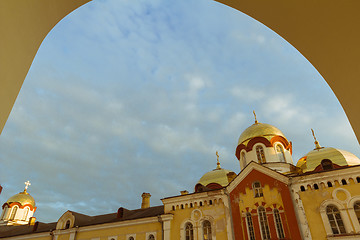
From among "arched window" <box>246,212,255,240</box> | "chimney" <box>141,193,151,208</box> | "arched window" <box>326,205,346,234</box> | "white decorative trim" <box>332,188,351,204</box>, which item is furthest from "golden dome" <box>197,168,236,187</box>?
"white decorative trim" <box>332,188,351,204</box>

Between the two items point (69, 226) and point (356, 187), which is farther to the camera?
point (69, 226)

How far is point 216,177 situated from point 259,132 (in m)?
6.84

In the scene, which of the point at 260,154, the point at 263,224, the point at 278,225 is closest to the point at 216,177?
the point at 260,154

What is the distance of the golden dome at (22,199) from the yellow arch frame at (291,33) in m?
50.0

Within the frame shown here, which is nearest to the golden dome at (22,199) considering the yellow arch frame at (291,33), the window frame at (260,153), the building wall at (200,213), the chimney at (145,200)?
the chimney at (145,200)

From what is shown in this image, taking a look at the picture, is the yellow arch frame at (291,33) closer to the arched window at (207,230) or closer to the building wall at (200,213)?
the building wall at (200,213)

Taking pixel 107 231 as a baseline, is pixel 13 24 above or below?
below

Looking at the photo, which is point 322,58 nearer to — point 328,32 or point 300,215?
point 328,32

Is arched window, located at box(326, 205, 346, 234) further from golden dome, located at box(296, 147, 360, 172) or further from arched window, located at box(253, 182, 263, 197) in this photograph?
golden dome, located at box(296, 147, 360, 172)

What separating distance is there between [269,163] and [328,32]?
23.4 meters

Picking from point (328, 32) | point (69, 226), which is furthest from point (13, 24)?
point (69, 226)

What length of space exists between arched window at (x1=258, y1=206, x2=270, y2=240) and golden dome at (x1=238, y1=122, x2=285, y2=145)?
9482 millimetres

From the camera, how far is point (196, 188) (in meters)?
24.9

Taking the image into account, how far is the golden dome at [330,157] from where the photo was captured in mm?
21508
